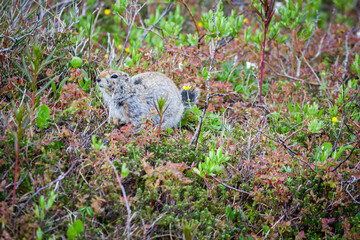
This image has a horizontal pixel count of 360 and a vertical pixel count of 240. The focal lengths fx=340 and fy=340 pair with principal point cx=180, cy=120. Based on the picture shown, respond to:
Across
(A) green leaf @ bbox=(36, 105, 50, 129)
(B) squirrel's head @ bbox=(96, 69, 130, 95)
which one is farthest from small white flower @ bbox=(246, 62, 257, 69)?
(A) green leaf @ bbox=(36, 105, 50, 129)

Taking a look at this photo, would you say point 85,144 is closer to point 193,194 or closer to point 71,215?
point 71,215

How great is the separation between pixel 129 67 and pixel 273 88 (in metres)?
2.32

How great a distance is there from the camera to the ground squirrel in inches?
171

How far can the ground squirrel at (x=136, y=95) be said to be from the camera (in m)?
4.35

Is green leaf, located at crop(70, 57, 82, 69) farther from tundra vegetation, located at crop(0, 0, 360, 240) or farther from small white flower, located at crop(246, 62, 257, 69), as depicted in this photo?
small white flower, located at crop(246, 62, 257, 69)

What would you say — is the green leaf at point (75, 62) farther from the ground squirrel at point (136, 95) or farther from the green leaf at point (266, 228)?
the green leaf at point (266, 228)

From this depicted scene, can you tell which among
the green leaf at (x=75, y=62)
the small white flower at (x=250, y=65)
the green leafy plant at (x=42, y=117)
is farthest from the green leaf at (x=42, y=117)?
the small white flower at (x=250, y=65)

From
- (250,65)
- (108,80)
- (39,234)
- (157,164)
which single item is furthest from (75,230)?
(250,65)

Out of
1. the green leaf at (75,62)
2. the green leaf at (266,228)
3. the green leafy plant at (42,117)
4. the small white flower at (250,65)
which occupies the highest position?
the green leaf at (75,62)

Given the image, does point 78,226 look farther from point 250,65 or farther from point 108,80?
point 250,65

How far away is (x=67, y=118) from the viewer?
3.78 metres

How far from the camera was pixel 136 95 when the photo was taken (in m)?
4.50

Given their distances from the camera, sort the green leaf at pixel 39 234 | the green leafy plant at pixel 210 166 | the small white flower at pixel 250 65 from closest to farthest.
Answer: the green leaf at pixel 39 234 < the green leafy plant at pixel 210 166 < the small white flower at pixel 250 65

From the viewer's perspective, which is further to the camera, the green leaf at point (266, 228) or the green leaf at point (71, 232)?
the green leaf at point (266, 228)
